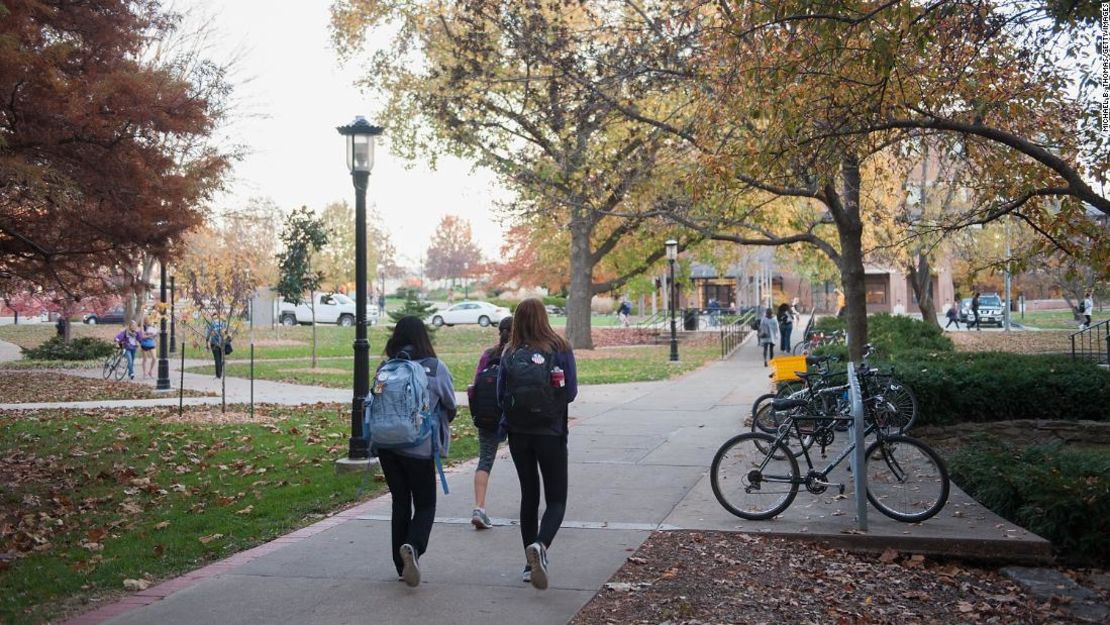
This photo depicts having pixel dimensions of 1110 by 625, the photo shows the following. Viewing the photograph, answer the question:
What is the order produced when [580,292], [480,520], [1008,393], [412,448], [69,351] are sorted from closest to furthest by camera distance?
[412,448]
[480,520]
[1008,393]
[69,351]
[580,292]

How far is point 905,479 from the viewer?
7594 mm

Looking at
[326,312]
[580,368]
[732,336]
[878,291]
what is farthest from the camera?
[878,291]

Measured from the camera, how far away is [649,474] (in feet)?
33.0

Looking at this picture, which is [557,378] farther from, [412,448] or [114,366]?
[114,366]

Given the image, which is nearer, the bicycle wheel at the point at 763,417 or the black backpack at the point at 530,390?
the black backpack at the point at 530,390

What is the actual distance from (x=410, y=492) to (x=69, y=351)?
29.3 meters

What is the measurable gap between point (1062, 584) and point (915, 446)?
1.46m

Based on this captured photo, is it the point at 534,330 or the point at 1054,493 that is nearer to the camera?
the point at 534,330

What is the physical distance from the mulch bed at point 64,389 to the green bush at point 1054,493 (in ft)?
50.5

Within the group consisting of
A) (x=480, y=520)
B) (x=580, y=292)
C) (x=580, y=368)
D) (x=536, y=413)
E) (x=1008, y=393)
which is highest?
(x=580, y=292)

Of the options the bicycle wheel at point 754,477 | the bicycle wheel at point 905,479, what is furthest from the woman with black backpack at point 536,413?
the bicycle wheel at point 905,479

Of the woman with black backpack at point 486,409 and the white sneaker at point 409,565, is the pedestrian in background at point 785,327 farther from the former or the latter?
the white sneaker at point 409,565

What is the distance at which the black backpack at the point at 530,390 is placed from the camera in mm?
5980

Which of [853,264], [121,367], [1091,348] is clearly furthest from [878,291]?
[853,264]
